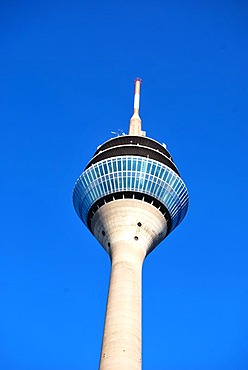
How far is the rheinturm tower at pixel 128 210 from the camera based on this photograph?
46.0 metres

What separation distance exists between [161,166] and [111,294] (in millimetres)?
18317

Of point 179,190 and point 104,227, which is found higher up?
point 179,190

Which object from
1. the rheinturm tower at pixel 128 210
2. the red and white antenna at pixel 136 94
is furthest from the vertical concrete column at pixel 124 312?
the red and white antenna at pixel 136 94

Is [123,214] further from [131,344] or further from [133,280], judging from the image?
[131,344]

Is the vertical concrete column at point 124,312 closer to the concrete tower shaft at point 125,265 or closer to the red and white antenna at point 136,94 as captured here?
the concrete tower shaft at point 125,265

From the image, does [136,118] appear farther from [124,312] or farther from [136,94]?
[124,312]

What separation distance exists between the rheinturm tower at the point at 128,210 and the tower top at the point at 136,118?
5.96 metres

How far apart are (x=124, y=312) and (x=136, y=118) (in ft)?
109

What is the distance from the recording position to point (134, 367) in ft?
140

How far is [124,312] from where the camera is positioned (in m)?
45.7

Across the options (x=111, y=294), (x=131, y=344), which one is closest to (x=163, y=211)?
(x=111, y=294)

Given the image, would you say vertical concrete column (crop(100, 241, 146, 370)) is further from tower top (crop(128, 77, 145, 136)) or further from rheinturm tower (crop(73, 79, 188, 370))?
tower top (crop(128, 77, 145, 136))

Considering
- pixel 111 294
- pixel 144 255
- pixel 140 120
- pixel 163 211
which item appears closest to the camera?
pixel 111 294

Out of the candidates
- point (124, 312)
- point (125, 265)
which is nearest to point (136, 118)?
point (125, 265)
